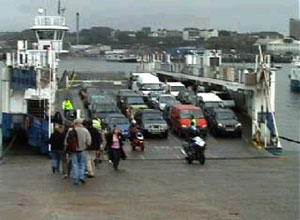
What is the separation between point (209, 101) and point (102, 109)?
704 centimetres

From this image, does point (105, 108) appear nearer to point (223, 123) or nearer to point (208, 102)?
point (208, 102)

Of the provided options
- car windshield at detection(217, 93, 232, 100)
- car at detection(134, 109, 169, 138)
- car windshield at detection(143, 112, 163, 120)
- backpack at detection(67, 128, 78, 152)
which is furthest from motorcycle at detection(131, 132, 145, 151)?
car windshield at detection(217, 93, 232, 100)

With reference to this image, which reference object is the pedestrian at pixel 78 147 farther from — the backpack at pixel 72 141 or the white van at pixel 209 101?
the white van at pixel 209 101

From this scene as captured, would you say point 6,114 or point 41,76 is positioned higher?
point 41,76

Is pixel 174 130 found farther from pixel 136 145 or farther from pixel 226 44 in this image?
pixel 226 44

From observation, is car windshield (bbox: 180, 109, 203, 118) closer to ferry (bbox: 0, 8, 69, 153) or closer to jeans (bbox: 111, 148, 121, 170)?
ferry (bbox: 0, 8, 69, 153)

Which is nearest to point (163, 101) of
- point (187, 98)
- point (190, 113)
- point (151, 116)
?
point (187, 98)

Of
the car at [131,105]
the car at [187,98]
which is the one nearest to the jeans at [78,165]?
the car at [131,105]

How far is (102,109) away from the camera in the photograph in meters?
37.8

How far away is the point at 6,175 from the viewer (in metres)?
19.2

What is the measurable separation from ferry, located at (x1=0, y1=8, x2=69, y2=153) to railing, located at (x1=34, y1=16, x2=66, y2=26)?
79 centimetres

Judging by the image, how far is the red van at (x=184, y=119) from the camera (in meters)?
34.3

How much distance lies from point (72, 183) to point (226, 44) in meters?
145

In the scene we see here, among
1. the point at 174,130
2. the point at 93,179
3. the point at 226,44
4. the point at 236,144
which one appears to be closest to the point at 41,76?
the point at 174,130
